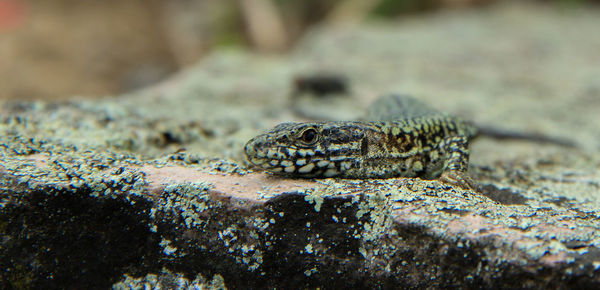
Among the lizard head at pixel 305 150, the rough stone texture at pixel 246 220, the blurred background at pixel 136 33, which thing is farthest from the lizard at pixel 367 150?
the blurred background at pixel 136 33

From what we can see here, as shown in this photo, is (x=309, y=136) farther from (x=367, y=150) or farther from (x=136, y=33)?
(x=136, y=33)

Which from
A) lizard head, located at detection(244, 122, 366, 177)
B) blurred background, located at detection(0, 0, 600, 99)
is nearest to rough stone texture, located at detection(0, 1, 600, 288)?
lizard head, located at detection(244, 122, 366, 177)

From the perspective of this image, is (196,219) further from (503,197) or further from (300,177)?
(503,197)

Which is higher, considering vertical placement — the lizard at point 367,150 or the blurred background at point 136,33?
the blurred background at point 136,33

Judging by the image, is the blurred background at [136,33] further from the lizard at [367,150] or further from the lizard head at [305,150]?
the lizard head at [305,150]

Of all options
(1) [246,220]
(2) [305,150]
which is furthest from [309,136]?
(1) [246,220]

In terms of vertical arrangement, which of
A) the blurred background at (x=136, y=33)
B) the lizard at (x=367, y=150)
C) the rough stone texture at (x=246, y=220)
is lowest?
the rough stone texture at (x=246, y=220)

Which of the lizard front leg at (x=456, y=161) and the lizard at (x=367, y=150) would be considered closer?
the lizard at (x=367, y=150)

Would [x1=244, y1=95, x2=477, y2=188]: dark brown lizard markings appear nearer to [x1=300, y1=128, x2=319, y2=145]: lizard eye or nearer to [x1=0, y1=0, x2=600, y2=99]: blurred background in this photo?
[x1=300, y1=128, x2=319, y2=145]: lizard eye
